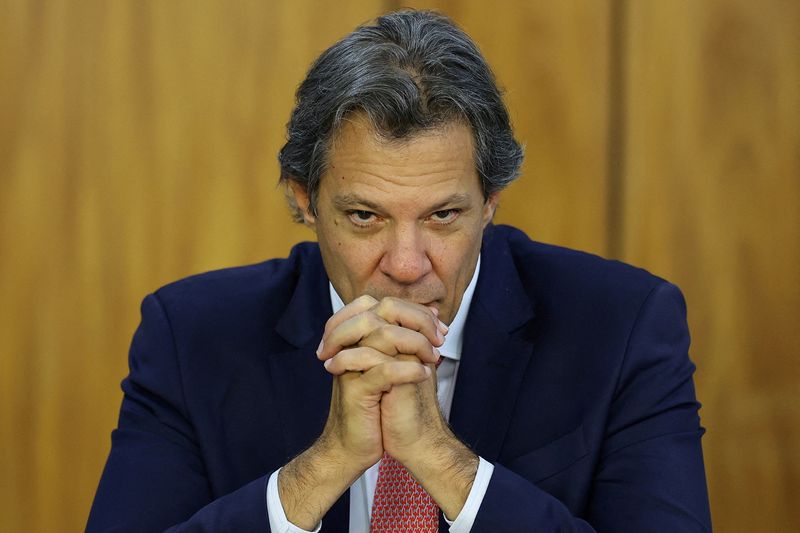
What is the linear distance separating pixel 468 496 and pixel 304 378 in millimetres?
457

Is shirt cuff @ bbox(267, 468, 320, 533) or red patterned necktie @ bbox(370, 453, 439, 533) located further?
red patterned necktie @ bbox(370, 453, 439, 533)

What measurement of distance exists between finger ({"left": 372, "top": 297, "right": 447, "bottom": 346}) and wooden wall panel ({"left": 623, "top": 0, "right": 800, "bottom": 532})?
45.8 inches

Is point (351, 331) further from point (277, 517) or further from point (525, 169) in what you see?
point (525, 169)

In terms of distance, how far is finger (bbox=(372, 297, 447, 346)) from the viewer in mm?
1928

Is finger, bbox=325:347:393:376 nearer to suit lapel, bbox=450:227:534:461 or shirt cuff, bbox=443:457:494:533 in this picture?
shirt cuff, bbox=443:457:494:533

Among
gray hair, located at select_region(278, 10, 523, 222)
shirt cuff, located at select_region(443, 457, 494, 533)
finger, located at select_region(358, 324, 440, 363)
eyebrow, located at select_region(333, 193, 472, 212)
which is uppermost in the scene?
gray hair, located at select_region(278, 10, 523, 222)

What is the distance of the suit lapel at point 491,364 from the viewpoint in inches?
86.7

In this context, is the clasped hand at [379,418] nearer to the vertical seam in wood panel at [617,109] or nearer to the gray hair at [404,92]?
the gray hair at [404,92]

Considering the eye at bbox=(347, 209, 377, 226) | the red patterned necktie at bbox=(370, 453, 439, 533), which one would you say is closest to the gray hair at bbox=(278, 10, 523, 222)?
the eye at bbox=(347, 209, 377, 226)

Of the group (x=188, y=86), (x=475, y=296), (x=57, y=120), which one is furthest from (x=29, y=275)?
(x=475, y=296)

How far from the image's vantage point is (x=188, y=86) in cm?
298

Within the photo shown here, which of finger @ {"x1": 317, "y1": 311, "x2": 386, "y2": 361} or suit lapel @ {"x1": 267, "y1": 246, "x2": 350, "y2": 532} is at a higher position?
finger @ {"x1": 317, "y1": 311, "x2": 386, "y2": 361}

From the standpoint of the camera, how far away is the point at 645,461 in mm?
2043

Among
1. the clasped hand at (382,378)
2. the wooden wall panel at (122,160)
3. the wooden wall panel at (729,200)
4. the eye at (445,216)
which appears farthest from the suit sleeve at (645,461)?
the wooden wall panel at (122,160)
